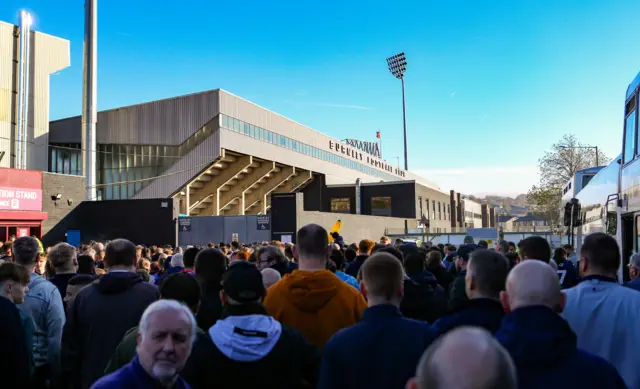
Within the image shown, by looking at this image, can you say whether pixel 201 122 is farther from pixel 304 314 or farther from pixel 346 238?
pixel 304 314

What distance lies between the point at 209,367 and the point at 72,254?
346cm

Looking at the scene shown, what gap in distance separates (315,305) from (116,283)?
1.69 m

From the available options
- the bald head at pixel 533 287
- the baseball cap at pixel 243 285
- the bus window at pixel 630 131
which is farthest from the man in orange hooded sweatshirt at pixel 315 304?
the bus window at pixel 630 131

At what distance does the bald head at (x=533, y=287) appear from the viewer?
8.70 ft

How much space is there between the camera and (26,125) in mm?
Answer: 35719

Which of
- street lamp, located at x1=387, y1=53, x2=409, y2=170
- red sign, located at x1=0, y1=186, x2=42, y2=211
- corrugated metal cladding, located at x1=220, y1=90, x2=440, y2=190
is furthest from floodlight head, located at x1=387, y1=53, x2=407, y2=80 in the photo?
red sign, located at x1=0, y1=186, x2=42, y2=211

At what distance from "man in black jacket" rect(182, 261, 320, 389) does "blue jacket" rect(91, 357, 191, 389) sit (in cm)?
58

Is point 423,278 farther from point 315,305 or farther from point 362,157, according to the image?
point 362,157

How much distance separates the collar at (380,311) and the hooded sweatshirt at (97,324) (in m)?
2.16

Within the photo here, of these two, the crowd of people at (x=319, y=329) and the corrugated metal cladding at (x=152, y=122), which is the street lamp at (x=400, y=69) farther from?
the crowd of people at (x=319, y=329)

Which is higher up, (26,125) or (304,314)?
(26,125)

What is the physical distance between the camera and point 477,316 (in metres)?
3.14

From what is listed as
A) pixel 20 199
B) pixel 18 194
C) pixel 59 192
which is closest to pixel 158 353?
pixel 18 194

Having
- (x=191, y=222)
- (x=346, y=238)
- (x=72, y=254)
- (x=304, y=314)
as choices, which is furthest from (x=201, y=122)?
(x=304, y=314)
